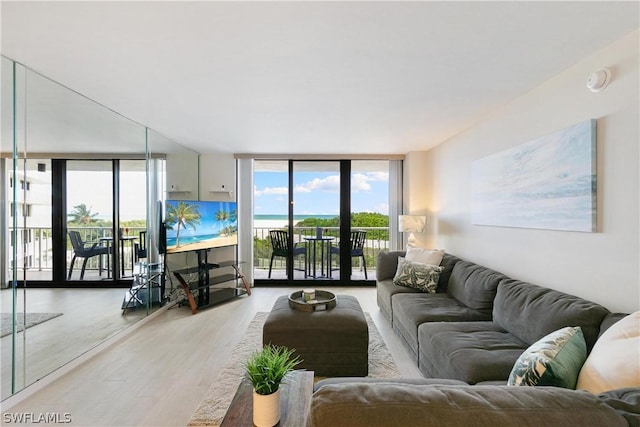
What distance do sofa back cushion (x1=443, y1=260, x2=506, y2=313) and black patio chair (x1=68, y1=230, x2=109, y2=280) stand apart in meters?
3.78

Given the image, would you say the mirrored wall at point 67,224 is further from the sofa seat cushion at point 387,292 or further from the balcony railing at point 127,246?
the sofa seat cushion at point 387,292

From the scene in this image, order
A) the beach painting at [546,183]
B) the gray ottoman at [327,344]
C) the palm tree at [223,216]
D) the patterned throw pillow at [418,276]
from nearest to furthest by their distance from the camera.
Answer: the beach painting at [546,183] → the gray ottoman at [327,344] → the patterned throw pillow at [418,276] → the palm tree at [223,216]

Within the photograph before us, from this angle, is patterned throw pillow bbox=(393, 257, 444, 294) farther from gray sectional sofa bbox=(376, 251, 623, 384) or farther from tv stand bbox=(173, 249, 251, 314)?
tv stand bbox=(173, 249, 251, 314)

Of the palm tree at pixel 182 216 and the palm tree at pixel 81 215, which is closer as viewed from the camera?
the palm tree at pixel 81 215

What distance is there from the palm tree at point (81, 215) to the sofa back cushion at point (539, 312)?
3.83 meters

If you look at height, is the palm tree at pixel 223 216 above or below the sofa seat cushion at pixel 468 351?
above

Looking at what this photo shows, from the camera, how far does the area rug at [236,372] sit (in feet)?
6.37

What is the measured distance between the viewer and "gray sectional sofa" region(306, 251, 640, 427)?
0.77 metres

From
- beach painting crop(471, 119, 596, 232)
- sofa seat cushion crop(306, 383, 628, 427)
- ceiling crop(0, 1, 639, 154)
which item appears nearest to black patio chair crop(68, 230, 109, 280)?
ceiling crop(0, 1, 639, 154)

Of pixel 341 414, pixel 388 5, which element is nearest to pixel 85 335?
pixel 341 414

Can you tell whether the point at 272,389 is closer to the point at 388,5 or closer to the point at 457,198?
the point at 388,5

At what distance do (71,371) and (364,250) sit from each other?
4309mm

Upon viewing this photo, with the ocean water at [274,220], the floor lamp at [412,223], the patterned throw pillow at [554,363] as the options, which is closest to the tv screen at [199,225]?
the ocean water at [274,220]

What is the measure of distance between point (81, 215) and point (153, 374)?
1646 millimetres
